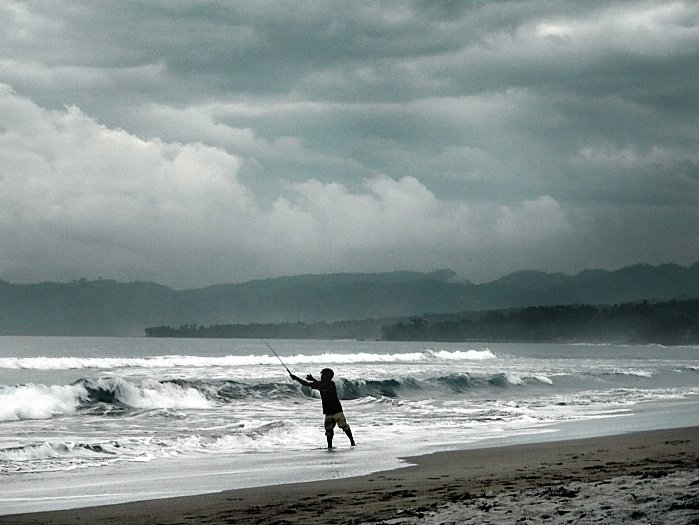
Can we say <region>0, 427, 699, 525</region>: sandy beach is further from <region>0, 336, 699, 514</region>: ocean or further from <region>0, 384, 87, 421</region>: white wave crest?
<region>0, 384, 87, 421</region>: white wave crest

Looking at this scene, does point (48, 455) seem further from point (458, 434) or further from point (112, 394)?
point (112, 394)

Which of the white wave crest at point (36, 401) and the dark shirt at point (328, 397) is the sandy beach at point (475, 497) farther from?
the white wave crest at point (36, 401)

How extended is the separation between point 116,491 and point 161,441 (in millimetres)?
6074

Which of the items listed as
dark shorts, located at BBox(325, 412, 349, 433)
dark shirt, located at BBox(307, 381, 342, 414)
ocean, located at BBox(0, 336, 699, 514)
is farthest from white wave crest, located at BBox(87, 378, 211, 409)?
dark shorts, located at BBox(325, 412, 349, 433)

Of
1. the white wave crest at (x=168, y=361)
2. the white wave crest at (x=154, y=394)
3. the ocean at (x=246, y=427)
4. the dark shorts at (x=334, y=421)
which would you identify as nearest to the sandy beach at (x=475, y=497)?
the ocean at (x=246, y=427)

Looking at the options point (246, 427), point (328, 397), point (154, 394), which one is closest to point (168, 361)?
point (154, 394)

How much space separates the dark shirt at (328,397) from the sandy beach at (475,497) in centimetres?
375

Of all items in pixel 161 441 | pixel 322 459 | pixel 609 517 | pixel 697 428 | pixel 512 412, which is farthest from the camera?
pixel 512 412

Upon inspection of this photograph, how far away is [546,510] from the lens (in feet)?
27.7

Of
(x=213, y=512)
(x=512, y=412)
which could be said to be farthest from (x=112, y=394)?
(x=213, y=512)

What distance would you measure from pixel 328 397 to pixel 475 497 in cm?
858

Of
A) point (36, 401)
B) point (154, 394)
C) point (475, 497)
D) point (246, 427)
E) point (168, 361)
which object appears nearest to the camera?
point (475, 497)

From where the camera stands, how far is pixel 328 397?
18.4 metres

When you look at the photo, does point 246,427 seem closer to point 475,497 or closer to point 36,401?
point 36,401
